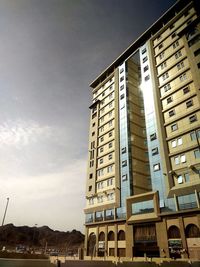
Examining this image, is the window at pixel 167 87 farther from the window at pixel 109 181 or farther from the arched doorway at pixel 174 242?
the arched doorway at pixel 174 242

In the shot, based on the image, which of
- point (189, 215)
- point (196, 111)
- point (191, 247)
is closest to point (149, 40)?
point (196, 111)

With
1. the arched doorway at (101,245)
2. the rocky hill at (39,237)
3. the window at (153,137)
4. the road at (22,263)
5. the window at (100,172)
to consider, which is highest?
the window at (153,137)

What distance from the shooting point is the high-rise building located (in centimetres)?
3256

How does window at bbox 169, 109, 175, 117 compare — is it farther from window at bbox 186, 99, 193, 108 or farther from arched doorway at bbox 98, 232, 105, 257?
arched doorway at bbox 98, 232, 105, 257

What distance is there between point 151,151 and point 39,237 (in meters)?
134

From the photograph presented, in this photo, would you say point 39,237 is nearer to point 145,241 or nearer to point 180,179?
point 145,241

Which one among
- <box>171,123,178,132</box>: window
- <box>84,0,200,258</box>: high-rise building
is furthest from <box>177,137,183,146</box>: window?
<box>171,123,178,132</box>: window

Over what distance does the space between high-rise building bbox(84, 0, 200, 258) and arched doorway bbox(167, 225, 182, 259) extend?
0.13 meters

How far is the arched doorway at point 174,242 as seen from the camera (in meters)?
29.9

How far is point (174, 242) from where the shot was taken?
Result: 101ft

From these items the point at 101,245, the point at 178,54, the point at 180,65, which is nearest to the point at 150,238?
the point at 101,245

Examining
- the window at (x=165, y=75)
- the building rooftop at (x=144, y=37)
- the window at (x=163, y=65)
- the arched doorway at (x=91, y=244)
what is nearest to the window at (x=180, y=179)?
the window at (x=165, y=75)

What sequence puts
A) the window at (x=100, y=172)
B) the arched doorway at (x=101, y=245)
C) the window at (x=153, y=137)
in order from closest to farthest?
the window at (x=153, y=137)
the arched doorway at (x=101, y=245)
the window at (x=100, y=172)

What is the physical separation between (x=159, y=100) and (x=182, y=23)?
17.5 meters
